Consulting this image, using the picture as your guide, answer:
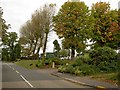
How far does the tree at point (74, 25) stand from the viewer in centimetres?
6291

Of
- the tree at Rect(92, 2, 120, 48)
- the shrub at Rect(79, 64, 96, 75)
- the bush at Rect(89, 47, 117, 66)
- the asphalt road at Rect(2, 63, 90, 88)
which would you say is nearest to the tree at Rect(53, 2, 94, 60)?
the tree at Rect(92, 2, 120, 48)

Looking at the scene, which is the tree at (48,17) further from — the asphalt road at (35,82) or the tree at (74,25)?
the asphalt road at (35,82)

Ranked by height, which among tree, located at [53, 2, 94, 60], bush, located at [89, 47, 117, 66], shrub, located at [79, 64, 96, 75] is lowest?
shrub, located at [79, 64, 96, 75]

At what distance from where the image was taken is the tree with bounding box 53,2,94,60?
62906mm

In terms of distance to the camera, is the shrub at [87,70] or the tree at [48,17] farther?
the tree at [48,17]

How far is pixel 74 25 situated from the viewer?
2467 inches

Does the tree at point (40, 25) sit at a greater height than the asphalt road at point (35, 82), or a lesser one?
greater

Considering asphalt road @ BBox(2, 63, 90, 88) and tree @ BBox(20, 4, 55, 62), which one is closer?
asphalt road @ BBox(2, 63, 90, 88)

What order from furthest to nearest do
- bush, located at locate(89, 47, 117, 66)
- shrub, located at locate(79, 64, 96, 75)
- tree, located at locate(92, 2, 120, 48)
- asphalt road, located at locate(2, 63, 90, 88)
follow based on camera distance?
tree, located at locate(92, 2, 120, 48) < bush, located at locate(89, 47, 117, 66) < shrub, located at locate(79, 64, 96, 75) < asphalt road, located at locate(2, 63, 90, 88)

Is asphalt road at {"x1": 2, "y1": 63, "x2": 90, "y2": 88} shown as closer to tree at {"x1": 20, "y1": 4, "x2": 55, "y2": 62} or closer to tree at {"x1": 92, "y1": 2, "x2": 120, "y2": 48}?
tree at {"x1": 92, "y1": 2, "x2": 120, "y2": 48}

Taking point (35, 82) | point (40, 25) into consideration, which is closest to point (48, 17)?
point (40, 25)

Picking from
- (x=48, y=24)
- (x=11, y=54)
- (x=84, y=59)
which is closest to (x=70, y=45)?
(x=48, y=24)

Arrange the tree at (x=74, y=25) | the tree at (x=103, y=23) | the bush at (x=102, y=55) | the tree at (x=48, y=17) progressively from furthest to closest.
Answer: the tree at (x=48, y=17), the tree at (x=103, y=23), the tree at (x=74, y=25), the bush at (x=102, y=55)

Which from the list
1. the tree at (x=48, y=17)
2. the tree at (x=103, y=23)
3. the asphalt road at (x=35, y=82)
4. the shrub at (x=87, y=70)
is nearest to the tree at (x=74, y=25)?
the tree at (x=103, y=23)
